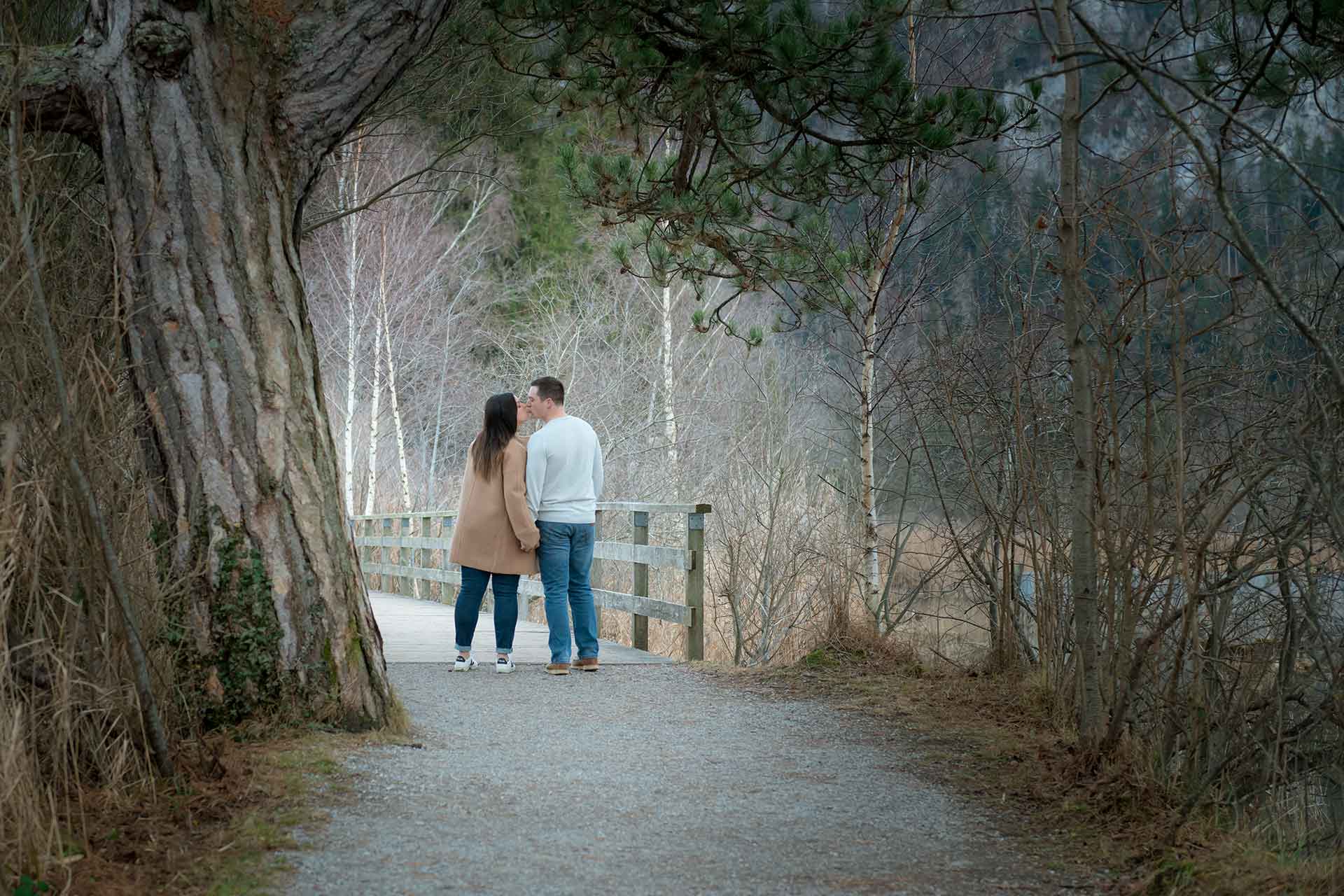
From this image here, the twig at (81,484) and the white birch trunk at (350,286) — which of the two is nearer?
the twig at (81,484)

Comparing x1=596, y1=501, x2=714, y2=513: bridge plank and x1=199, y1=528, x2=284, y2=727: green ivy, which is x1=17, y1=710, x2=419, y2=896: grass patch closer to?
x1=199, y1=528, x2=284, y2=727: green ivy

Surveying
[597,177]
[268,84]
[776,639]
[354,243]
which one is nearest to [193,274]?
[268,84]

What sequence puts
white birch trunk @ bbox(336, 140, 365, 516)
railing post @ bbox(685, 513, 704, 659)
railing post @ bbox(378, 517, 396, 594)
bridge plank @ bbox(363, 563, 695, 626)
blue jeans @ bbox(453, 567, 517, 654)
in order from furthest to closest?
white birch trunk @ bbox(336, 140, 365, 516) < railing post @ bbox(378, 517, 396, 594) < bridge plank @ bbox(363, 563, 695, 626) < railing post @ bbox(685, 513, 704, 659) < blue jeans @ bbox(453, 567, 517, 654)

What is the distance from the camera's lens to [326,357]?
26312 millimetres

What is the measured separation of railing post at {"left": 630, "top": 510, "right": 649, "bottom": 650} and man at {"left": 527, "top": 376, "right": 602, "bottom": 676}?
5.96ft

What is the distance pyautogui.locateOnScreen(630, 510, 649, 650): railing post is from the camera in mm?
9836

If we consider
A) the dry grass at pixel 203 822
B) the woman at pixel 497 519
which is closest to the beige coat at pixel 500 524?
the woman at pixel 497 519

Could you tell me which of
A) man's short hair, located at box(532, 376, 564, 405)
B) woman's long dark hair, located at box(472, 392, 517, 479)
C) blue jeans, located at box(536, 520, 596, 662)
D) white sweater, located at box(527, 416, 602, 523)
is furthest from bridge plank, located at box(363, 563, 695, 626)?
man's short hair, located at box(532, 376, 564, 405)

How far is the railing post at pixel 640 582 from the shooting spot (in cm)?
984

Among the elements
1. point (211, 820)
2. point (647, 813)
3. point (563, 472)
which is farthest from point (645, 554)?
point (211, 820)

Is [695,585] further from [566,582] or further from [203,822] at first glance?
[203,822]

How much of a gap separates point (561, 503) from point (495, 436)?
1.83 feet

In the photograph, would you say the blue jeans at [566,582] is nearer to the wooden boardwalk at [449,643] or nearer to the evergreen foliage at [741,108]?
the wooden boardwalk at [449,643]

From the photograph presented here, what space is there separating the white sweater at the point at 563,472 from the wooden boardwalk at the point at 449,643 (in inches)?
47.8
